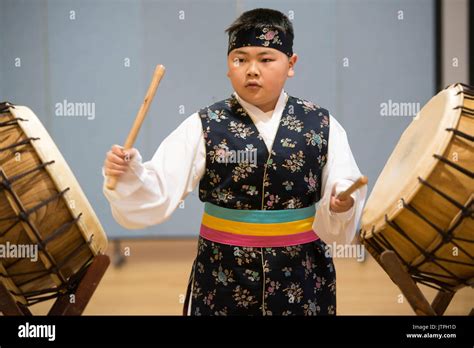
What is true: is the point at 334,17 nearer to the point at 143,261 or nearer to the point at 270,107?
the point at 270,107

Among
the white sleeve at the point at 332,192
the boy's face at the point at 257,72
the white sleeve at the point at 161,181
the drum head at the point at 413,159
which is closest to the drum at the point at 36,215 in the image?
the white sleeve at the point at 161,181

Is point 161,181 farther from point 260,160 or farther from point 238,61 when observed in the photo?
point 238,61

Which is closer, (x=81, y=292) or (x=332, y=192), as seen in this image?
(x=332, y=192)

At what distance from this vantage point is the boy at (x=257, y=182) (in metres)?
1.71

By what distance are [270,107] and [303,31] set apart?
893mm

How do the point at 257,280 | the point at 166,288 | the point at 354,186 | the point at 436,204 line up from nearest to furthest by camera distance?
the point at 354,186, the point at 436,204, the point at 257,280, the point at 166,288

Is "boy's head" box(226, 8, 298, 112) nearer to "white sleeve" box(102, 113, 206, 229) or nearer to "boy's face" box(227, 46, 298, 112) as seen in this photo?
"boy's face" box(227, 46, 298, 112)

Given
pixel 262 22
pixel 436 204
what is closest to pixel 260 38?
pixel 262 22

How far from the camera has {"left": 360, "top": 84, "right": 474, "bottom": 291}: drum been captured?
1637 millimetres

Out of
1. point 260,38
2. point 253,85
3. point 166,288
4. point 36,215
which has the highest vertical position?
point 260,38

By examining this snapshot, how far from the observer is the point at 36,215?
1694mm

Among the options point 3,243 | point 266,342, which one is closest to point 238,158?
point 266,342

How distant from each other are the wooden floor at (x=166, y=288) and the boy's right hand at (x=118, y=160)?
0.95m

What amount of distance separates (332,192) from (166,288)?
1.20m
